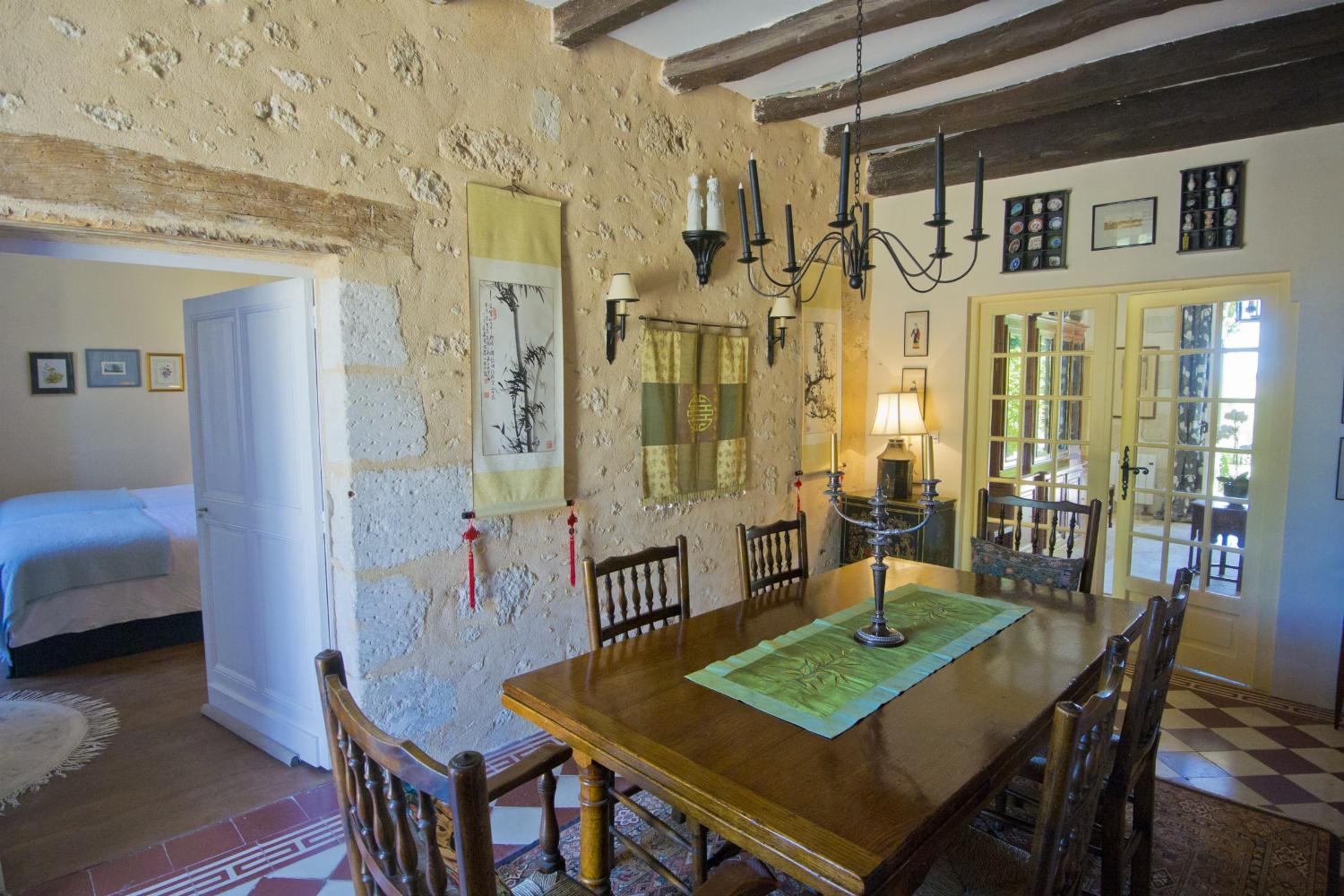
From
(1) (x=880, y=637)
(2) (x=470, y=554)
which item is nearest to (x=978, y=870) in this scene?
(1) (x=880, y=637)

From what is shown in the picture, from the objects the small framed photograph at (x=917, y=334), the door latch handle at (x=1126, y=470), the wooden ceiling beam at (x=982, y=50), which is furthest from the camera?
the small framed photograph at (x=917, y=334)

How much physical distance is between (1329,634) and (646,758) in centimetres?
341

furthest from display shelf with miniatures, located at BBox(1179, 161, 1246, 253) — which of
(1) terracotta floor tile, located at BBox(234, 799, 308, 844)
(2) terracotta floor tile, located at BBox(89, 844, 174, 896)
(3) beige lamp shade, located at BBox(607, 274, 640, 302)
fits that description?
(2) terracotta floor tile, located at BBox(89, 844, 174, 896)

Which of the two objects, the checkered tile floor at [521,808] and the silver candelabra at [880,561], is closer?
the silver candelabra at [880,561]

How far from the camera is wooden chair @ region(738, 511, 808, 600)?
243 cm

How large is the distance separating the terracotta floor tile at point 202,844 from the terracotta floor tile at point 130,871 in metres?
0.02

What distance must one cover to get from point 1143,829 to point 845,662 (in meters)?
0.91

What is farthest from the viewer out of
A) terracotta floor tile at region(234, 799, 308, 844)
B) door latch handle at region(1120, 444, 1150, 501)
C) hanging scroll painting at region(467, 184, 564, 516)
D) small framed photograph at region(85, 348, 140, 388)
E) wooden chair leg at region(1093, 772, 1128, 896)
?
small framed photograph at region(85, 348, 140, 388)

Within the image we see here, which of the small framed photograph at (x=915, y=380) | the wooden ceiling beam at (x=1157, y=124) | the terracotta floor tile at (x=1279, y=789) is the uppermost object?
the wooden ceiling beam at (x=1157, y=124)

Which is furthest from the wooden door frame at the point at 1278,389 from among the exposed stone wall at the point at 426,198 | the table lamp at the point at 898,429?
the exposed stone wall at the point at 426,198

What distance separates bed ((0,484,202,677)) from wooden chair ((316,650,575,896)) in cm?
336

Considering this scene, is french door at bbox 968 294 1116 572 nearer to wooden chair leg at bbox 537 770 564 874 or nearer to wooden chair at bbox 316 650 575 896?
wooden chair leg at bbox 537 770 564 874

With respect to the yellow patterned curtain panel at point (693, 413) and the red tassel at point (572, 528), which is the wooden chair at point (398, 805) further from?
the yellow patterned curtain panel at point (693, 413)

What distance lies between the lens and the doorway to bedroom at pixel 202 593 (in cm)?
240
